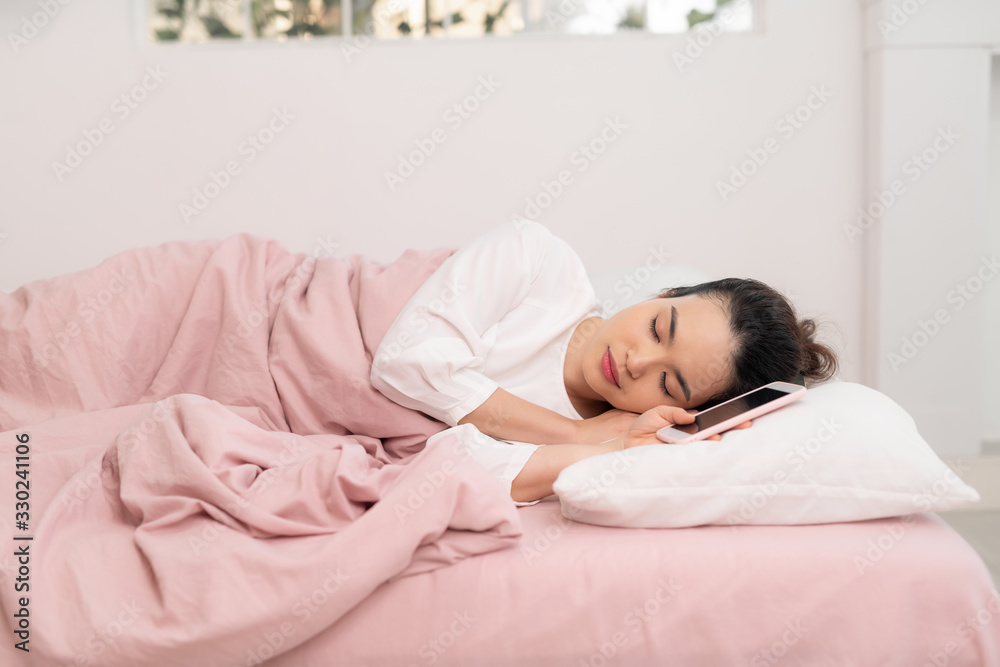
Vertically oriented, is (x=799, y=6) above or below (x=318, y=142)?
above

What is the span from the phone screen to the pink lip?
16 cm

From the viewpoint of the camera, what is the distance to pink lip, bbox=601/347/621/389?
1413 millimetres

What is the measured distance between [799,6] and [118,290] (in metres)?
2.13

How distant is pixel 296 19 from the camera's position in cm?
255

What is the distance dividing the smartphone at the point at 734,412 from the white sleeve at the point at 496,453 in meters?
0.23

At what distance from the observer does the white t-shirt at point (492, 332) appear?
4.46ft

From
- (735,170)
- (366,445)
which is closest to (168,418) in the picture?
(366,445)

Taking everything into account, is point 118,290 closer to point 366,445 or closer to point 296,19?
point 366,445
